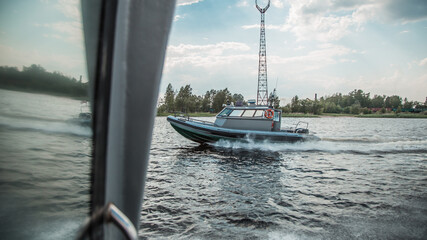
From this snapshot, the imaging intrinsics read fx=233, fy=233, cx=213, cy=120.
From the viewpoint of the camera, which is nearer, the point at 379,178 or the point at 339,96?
the point at 379,178

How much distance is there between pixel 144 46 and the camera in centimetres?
80

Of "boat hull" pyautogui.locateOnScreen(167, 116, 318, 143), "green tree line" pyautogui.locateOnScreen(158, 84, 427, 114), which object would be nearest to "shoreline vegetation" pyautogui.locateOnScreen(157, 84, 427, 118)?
"green tree line" pyautogui.locateOnScreen(158, 84, 427, 114)

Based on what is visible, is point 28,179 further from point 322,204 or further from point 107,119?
point 322,204

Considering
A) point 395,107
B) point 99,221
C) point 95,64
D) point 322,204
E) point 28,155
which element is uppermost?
point 395,107

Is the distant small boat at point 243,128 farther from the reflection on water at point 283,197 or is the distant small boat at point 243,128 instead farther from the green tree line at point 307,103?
the green tree line at point 307,103

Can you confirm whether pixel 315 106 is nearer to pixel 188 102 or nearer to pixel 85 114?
pixel 188 102

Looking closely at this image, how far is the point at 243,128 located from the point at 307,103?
103 m

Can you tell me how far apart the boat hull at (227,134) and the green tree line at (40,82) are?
13081mm

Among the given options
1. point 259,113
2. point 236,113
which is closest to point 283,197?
point 259,113

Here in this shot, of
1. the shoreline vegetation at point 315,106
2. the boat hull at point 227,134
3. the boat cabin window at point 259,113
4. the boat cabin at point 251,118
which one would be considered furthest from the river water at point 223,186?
the shoreline vegetation at point 315,106

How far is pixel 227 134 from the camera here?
14008mm

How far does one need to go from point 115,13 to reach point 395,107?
148008 millimetres

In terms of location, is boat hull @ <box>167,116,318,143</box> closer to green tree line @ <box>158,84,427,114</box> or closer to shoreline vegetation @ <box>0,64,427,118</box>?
shoreline vegetation @ <box>0,64,427,118</box>

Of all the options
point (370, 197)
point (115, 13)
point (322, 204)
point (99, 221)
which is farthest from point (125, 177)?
point (370, 197)
